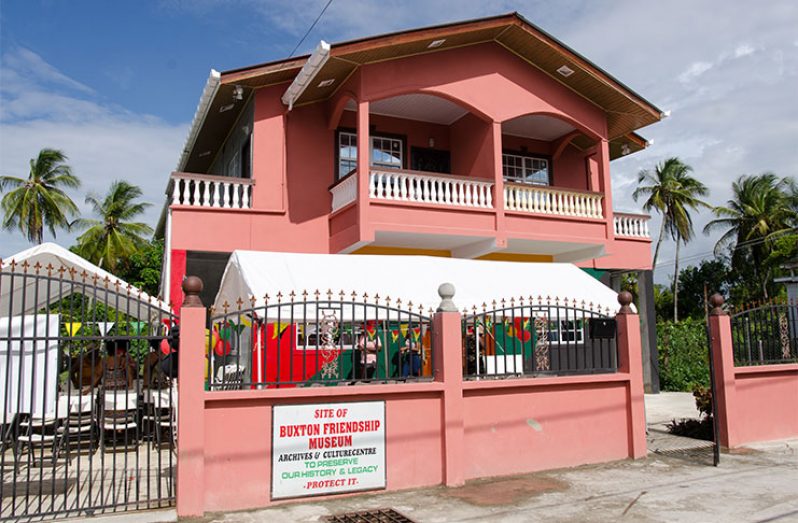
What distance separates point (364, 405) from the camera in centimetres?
718

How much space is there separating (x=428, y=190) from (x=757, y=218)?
30.3 metres

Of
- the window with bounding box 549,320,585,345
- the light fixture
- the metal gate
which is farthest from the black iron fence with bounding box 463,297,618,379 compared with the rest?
the light fixture

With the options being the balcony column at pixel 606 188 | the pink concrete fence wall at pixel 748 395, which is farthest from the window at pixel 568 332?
the balcony column at pixel 606 188

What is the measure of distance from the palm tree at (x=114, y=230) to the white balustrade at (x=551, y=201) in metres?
27.4

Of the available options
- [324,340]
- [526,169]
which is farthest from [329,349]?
[526,169]

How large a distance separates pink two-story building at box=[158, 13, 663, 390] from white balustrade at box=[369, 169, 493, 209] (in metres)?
0.04

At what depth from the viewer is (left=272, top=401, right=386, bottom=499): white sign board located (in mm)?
6754

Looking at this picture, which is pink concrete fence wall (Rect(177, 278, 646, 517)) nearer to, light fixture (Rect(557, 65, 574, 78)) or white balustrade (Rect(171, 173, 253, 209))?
white balustrade (Rect(171, 173, 253, 209))

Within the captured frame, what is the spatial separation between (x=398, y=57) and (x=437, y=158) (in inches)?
128

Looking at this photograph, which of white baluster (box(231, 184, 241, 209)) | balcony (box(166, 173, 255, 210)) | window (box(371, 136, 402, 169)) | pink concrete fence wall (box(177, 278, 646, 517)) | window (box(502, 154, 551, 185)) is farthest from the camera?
window (box(502, 154, 551, 185))

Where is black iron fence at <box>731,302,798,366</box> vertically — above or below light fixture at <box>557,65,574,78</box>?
below

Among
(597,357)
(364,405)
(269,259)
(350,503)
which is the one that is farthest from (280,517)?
(597,357)

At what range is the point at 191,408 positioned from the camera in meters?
6.37

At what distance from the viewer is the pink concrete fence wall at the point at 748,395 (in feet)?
31.7
